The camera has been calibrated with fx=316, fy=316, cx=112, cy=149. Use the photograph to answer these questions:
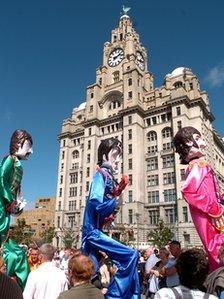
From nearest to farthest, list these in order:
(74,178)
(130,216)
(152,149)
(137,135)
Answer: (130,216), (137,135), (152,149), (74,178)

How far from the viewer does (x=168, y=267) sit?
643 centimetres

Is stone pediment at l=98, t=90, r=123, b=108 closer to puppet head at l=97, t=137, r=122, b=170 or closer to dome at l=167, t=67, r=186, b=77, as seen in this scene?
dome at l=167, t=67, r=186, b=77

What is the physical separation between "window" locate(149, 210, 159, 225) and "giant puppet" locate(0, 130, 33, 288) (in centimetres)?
4899

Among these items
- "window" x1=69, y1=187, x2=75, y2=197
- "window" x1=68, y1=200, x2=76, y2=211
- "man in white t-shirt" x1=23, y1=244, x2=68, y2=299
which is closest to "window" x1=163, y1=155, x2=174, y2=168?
"window" x1=68, y1=200, x2=76, y2=211

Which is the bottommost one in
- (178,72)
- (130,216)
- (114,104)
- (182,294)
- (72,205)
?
(182,294)

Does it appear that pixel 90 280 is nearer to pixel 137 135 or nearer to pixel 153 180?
pixel 153 180

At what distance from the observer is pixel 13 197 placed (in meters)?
6.01

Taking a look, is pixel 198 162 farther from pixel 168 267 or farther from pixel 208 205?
pixel 168 267

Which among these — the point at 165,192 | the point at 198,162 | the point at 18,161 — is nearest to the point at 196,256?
the point at 198,162

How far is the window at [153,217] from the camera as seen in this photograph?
5352 cm

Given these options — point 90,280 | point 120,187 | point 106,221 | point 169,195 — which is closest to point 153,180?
point 169,195

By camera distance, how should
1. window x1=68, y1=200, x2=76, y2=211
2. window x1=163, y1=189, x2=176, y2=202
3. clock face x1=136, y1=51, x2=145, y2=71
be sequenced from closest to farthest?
window x1=163, y1=189, x2=176, y2=202
window x1=68, y1=200, x2=76, y2=211
clock face x1=136, y1=51, x2=145, y2=71

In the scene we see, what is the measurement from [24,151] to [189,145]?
3.29 m

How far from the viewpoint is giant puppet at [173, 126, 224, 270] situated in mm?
4539
